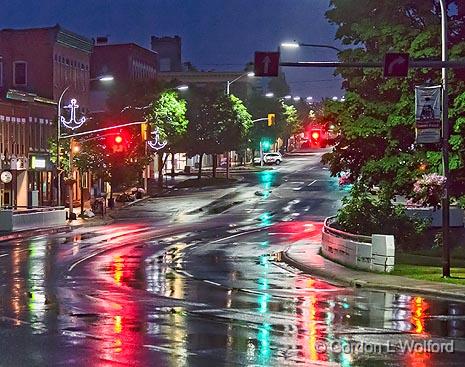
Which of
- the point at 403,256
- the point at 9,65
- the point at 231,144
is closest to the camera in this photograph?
the point at 403,256

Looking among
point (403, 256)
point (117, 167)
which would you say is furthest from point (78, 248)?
point (117, 167)

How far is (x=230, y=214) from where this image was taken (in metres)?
63.1

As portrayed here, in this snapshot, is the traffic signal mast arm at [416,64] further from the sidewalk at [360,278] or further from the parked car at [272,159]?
the parked car at [272,159]

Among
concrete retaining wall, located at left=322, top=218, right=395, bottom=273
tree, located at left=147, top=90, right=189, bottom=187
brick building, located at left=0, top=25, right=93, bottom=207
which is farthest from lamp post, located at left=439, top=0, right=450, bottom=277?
tree, located at left=147, top=90, right=189, bottom=187

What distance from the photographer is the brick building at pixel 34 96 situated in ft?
211

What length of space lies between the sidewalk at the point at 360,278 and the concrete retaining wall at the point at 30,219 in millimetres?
20222

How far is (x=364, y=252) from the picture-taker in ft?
96.1

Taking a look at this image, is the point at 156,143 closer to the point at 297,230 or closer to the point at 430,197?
the point at 297,230

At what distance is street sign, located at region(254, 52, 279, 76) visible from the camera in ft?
79.2

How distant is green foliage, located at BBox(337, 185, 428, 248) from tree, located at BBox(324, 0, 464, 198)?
1386 millimetres

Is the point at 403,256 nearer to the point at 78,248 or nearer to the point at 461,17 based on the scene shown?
the point at 461,17

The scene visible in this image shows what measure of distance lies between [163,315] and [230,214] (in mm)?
45580

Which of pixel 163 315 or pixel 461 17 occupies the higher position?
pixel 461 17

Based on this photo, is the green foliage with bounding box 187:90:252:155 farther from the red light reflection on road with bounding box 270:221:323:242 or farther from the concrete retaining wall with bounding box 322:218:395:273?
the concrete retaining wall with bounding box 322:218:395:273
